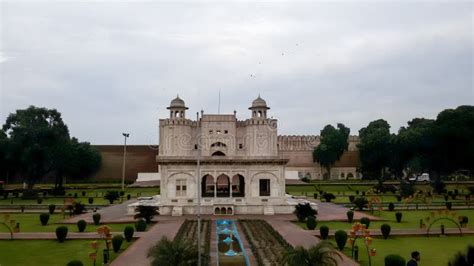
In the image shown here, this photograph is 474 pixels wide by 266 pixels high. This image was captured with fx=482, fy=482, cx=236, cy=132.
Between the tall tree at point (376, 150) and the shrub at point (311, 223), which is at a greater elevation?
the tall tree at point (376, 150)

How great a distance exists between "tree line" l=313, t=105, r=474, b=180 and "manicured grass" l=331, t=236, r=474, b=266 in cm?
3013

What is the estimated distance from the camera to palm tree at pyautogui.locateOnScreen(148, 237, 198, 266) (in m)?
13.1

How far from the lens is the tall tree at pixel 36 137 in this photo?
167 feet

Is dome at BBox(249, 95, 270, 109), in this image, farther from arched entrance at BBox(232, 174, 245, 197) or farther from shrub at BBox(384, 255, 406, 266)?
shrub at BBox(384, 255, 406, 266)

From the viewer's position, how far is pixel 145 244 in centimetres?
2161

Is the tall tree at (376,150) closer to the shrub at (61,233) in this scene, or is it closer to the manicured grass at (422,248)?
the manicured grass at (422,248)

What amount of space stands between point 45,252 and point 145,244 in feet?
13.7

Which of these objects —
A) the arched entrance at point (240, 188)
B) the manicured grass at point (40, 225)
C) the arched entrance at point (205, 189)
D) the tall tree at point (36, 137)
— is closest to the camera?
the manicured grass at point (40, 225)

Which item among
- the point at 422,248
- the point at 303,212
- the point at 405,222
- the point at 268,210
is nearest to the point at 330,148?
the point at 268,210

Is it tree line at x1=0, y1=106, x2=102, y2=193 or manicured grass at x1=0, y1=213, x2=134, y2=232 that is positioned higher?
tree line at x1=0, y1=106, x2=102, y2=193

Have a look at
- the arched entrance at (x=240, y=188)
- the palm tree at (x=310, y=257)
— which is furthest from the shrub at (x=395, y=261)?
the arched entrance at (x=240, y=188)

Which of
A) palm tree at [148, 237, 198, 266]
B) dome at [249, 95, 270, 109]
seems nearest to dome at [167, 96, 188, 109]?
dome at [249, 95, 270, 109]

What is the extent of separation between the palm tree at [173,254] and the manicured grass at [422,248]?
23.7ft

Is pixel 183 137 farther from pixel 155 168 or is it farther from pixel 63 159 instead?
pixel 155 168
